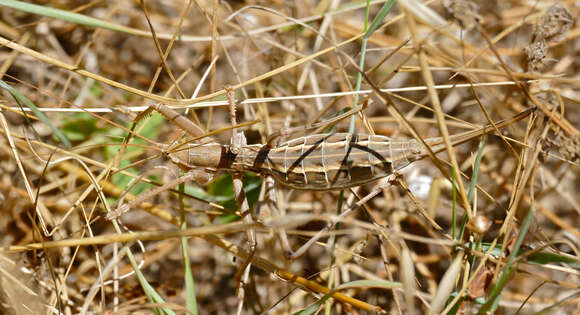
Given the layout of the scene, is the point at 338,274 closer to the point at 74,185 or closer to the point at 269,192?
the point at 269,192

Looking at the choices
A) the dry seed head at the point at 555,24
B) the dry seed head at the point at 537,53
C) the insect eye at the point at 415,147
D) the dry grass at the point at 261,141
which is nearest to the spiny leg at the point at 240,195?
the dry grass at the point at 261,141

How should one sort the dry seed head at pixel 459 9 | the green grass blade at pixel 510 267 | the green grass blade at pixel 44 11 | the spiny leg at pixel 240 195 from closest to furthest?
the green grass blade at pixel 510 267 < the dry seed head at pixel 459 9 < the green grass blade at pixel 44 11 < the spiny leg at pixel 240 195

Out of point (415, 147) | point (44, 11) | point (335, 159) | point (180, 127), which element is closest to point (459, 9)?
point (415, 147)

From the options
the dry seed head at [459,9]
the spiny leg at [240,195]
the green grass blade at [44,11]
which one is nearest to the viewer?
the dry seed head at [459,9]

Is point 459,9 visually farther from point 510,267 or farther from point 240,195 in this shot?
point 240,195

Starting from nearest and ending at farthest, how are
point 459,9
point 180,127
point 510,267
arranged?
point 510,267 → point 459,9 → point 180,127

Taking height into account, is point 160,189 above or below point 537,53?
below

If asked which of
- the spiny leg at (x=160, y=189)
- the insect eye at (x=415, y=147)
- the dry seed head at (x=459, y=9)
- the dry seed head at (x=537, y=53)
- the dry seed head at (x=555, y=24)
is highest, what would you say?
the dry seed head at (x=459, y=9)

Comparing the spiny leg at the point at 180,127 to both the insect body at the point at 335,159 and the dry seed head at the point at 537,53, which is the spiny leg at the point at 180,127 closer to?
the insect body at the point at 335,159

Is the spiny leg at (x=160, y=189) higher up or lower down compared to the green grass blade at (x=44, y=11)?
lower down
